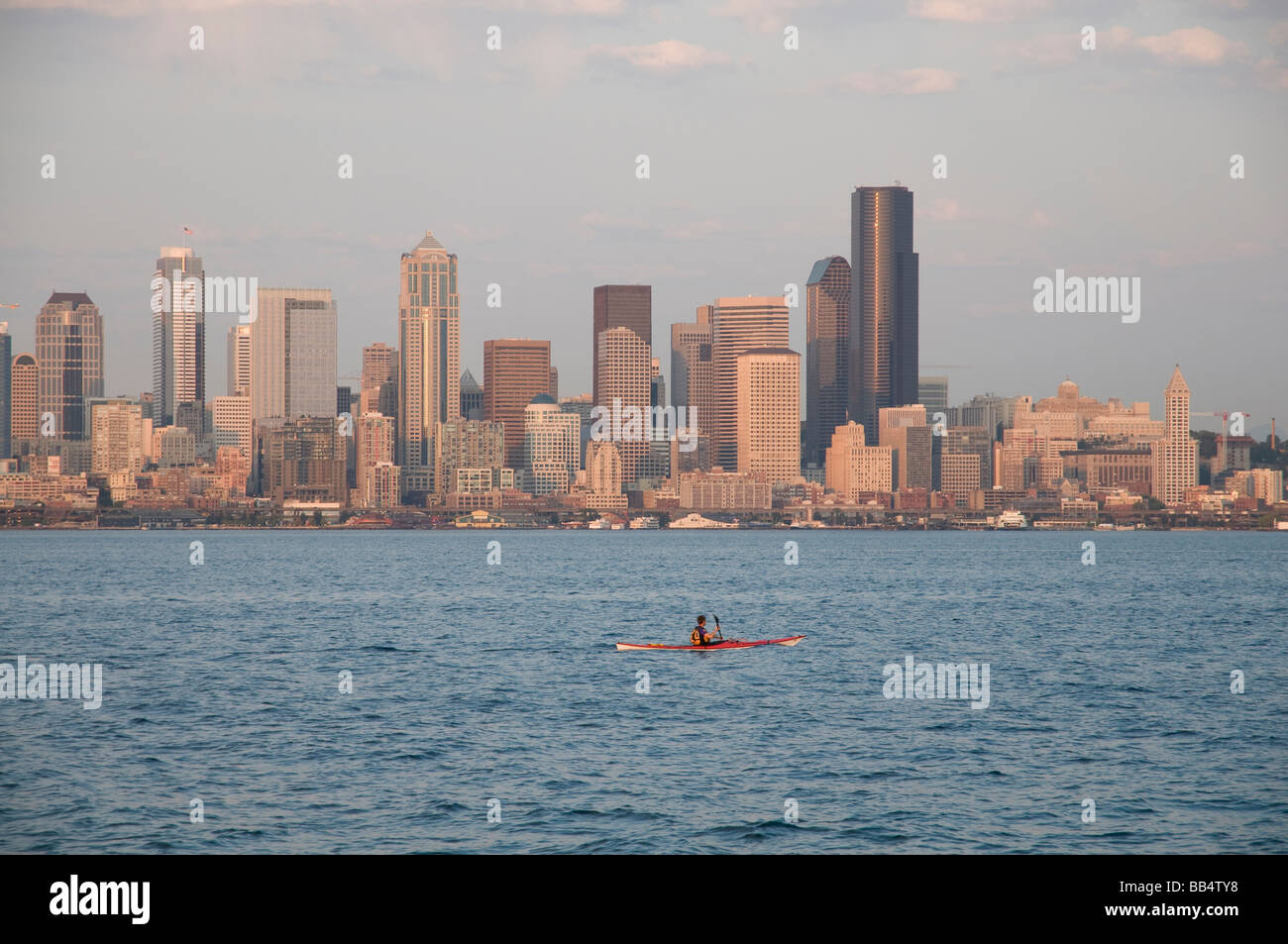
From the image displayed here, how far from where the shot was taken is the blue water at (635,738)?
94.2 ft

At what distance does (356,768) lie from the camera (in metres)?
35.3

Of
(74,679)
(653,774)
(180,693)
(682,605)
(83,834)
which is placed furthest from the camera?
(682,605)

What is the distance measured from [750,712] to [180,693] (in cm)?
2368

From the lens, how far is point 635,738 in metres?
40.2

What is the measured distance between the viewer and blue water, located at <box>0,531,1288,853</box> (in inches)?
1131
